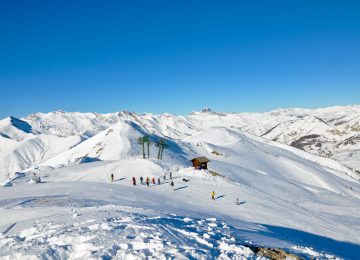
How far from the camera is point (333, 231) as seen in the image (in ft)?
120

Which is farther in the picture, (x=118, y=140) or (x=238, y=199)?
(x=118, y=140)

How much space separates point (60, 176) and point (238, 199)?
3482 cm

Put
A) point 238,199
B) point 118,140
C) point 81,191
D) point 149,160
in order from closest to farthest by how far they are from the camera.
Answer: point 81,191, point 238,199, point 149,160, point 118,140

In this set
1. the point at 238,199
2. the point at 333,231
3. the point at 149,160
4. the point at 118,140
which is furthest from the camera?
the point at 118,140

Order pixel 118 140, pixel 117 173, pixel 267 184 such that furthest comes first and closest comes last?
pixel 118 140 → pixel 267 184 → pixel 117 173

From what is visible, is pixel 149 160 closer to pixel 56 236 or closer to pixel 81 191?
pixel 81 191

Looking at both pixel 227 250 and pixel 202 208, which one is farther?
pixel 202 208

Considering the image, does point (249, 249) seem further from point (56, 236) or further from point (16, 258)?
point (16, 258)

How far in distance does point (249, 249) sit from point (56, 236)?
10.3 m

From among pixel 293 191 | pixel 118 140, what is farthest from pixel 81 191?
pixel 118 140

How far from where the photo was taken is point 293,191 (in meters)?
67.6

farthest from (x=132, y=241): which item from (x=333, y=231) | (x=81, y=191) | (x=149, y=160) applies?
(x=149, y=160)

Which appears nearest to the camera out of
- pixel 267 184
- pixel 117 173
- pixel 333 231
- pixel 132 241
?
pixel 132 241

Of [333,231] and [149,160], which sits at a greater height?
[149,160]
